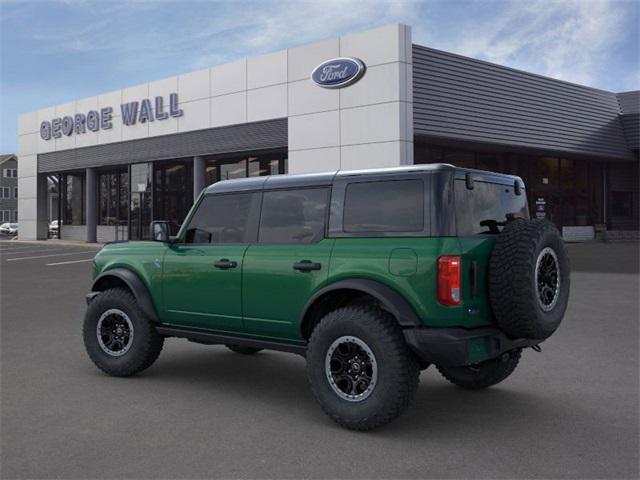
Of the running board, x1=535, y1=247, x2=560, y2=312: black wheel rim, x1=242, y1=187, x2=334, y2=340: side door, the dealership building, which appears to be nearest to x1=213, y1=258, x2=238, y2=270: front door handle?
x1=242, y1=187, x2=334, y2=340: side door

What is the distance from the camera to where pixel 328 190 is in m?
5.20

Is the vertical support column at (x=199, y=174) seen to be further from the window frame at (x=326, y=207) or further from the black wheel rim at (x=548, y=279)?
the black wheel rim at (x=548, y=279)

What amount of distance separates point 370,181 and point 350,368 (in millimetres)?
1394

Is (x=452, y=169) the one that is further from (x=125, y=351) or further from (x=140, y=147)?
(x=140, y=147)

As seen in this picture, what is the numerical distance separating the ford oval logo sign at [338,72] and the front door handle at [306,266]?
17900 mm

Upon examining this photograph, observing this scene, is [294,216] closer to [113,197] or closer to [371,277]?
[371,277]

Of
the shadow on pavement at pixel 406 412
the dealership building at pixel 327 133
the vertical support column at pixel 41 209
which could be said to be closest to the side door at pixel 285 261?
the shadow on pavement at pixel 406 412

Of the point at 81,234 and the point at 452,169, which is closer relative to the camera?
the point at 452,169

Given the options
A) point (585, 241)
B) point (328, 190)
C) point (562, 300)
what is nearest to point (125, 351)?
point (328, 190)

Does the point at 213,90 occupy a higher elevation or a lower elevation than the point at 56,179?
higher

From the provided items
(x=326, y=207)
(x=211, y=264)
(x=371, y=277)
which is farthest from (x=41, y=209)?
(x=371, y=277)

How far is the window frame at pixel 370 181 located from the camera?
4.59 metres

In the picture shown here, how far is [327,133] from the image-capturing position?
76.1 feet

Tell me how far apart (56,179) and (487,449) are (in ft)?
133
